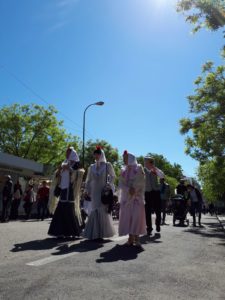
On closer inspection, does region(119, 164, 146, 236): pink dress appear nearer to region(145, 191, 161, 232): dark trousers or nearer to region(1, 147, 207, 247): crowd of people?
region(1, 147, 207, 247): crowd of people

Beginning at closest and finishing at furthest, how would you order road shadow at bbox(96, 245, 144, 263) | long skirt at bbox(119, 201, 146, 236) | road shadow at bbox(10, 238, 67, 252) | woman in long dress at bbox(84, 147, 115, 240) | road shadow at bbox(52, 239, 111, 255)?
road shadow at bbox(96, 245, 144, 263) → road shadow at bbox(52, 239, 111, 255) → road shadow at bbox(10, 238, 67, 252) → long skirt at bbox(119, 201, 146, 236) → woman in long dress at bbox(84, 147, 115, 240)

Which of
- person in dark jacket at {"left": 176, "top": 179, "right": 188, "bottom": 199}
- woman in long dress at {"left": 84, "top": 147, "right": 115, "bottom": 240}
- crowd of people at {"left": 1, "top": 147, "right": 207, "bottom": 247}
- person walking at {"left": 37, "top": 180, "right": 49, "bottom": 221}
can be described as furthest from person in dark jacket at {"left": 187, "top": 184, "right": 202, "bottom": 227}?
woman in long dress at {"left": 84, "top": 147, "right": 115, "bottom": 240}

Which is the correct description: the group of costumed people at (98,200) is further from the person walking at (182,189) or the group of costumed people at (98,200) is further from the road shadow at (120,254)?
the person walking at (182,189)

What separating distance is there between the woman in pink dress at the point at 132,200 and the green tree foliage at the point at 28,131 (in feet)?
138

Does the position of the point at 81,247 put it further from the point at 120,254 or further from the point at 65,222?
the point at 65,222

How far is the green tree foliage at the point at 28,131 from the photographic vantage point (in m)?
49.1

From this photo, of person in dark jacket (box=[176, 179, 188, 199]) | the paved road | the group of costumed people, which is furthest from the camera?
person in dark jacket (box=[176, 179, 188, 199])

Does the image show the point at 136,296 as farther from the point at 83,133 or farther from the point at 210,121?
the point at 83,133

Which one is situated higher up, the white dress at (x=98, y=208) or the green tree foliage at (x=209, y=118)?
the green tree foliage at (x=209, y=118)

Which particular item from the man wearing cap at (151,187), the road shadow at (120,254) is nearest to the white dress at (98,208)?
the road shadow at (120,254)

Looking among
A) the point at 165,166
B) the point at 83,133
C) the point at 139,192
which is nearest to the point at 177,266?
the point at 139,192

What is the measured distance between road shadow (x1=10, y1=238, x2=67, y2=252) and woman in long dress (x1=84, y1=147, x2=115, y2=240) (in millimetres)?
727

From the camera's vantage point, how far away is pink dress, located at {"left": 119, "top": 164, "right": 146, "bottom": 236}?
7977mm

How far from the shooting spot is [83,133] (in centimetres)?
3841
